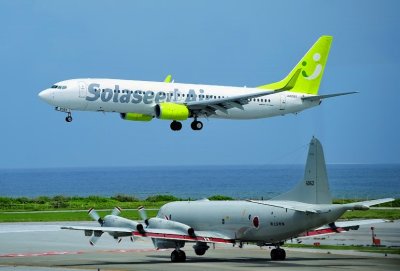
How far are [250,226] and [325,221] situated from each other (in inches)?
149

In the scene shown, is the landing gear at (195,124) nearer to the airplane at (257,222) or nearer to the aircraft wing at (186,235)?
the airplane at (257,222)

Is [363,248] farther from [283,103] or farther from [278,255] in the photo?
[283,103]

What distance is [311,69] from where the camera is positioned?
3221 inches

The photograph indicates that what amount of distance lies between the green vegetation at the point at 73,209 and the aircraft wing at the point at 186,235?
A: 1149 inches

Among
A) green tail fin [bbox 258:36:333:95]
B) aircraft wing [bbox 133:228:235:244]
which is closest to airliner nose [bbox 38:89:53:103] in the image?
green tail fin [bbox 258:36:333:95]

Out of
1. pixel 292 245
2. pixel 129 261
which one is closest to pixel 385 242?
pixel 292 245

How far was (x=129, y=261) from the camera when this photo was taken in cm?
4228

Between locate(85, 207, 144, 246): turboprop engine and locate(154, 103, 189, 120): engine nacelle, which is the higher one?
locate(154, 103, 189, 120): engine nacelle

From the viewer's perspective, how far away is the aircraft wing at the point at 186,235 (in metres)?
41.8

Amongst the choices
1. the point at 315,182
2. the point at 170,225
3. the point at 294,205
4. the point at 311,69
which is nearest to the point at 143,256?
the point at 170,225

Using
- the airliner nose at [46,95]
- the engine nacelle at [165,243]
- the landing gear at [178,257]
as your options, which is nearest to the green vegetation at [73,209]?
the airliner nose at [46,95]

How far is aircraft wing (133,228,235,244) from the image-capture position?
4184 centimetres

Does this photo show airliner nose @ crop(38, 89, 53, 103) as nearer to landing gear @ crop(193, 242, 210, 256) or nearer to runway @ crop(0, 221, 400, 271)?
runway @ crop(0, 221, 400, 271)

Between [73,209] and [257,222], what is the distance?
49.4 meters
